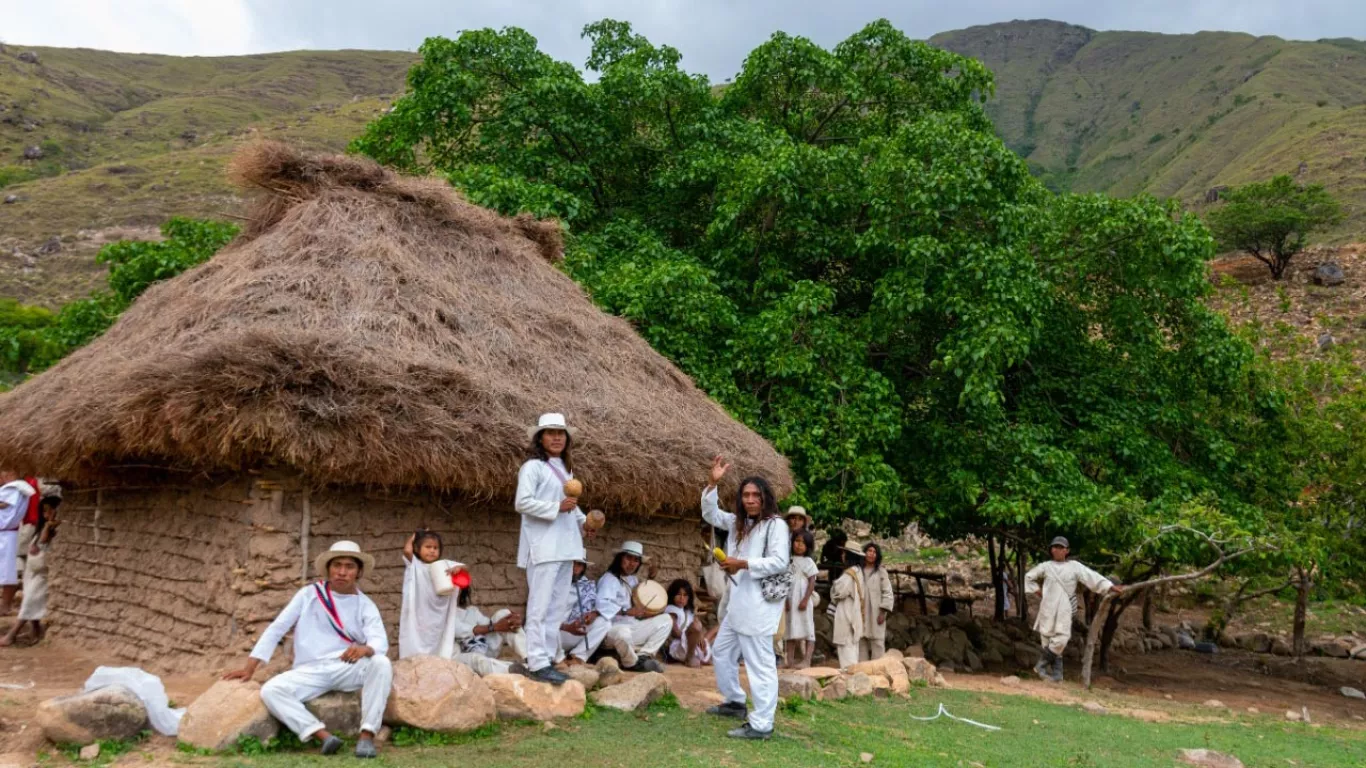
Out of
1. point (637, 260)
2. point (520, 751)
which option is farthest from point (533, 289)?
point (520, 751)

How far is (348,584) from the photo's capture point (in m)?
5.60

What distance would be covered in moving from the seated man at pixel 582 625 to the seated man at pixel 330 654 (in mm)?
1922

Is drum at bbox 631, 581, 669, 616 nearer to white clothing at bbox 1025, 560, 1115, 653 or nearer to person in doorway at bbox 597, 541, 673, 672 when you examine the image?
person in doorway at bbox 597, 541, 673, 672

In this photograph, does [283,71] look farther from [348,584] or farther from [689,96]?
[348,584]

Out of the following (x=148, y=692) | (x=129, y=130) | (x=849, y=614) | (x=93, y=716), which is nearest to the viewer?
(x=93, y=716)

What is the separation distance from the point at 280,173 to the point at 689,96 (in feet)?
20.0

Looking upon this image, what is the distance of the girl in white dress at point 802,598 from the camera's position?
8.90 m

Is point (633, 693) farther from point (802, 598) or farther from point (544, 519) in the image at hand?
point (802, 598)

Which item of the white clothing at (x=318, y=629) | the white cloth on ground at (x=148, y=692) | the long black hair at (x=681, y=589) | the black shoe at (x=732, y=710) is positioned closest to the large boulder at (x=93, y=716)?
the white cloth on ground at (x=148, y=692)

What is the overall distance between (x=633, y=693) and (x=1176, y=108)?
A: 8349 cm

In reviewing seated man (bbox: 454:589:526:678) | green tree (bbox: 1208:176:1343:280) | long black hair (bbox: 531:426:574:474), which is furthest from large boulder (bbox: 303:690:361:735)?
green tree (bbox: 1208:176:1343:280)

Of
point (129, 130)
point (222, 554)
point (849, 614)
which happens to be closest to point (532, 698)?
point (222, 554)

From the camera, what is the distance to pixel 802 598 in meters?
9.23

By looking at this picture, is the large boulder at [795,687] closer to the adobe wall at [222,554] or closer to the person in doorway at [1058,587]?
the adobe wall at [222,554]
